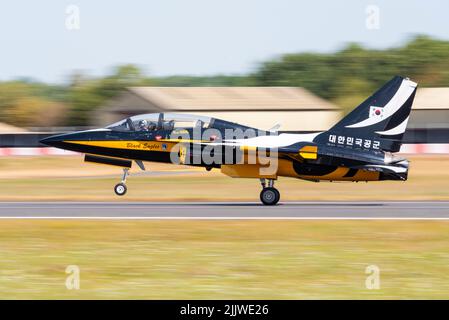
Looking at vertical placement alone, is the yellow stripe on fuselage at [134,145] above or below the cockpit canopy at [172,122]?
below

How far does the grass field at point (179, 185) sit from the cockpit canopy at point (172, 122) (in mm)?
4095

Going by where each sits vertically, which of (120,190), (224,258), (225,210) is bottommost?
(224,258)

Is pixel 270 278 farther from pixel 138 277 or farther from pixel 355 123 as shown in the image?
pixel 355 123

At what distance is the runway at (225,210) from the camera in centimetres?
2314

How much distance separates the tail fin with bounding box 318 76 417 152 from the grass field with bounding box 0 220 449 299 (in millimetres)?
4855

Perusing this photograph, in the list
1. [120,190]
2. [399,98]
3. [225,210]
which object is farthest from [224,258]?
[120,190]

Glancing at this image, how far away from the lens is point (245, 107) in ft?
244

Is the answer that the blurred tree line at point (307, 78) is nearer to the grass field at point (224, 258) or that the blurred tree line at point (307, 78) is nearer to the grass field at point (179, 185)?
the grass field at point (179, 185)

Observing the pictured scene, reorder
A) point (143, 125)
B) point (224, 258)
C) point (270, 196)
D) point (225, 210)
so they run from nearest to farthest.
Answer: point (224, 258) < point (225, 210) < point (270, 196) < point (143, 125)

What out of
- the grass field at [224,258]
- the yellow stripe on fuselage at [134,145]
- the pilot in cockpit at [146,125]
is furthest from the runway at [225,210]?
the pilot in cockpit at [146,125]

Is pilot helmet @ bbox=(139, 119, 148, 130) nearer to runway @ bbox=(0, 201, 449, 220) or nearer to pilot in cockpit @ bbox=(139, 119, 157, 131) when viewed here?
pilot in cockpit @ bbox=(139, 119, 157, 131)

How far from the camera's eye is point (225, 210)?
25.0m

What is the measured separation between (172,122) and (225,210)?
3.53m

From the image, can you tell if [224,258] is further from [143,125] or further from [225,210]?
[143,125]
